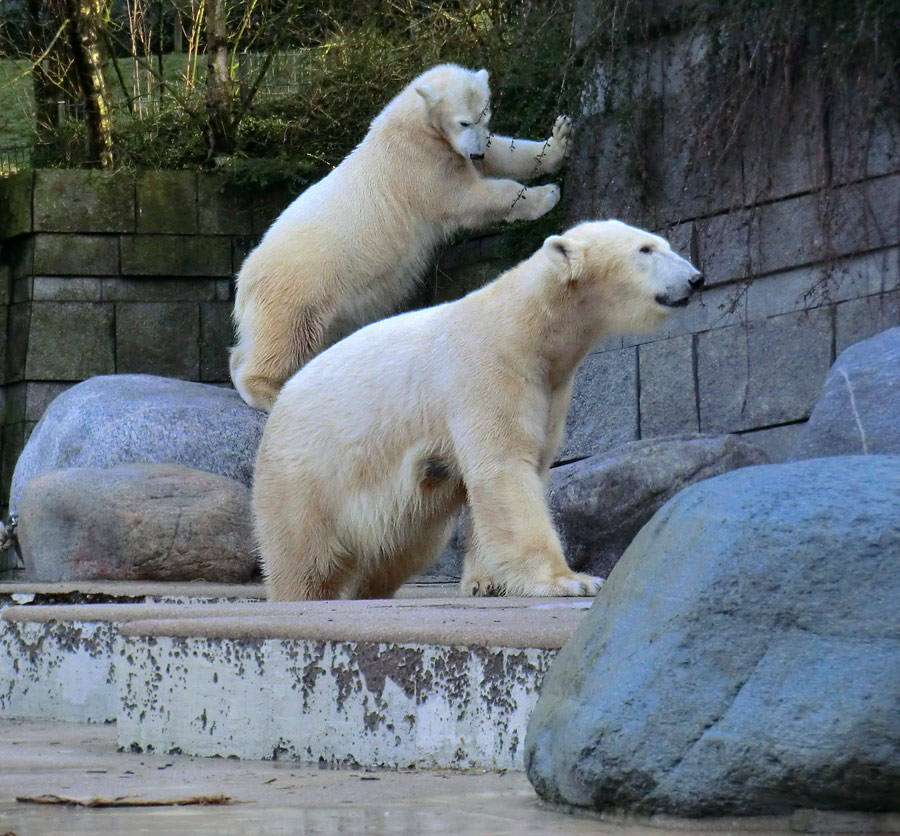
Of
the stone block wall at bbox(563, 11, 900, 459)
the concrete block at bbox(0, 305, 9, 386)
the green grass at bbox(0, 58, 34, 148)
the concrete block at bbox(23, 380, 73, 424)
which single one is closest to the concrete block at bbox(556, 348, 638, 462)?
the stone block wall at bbox(563, 11, 900, 459)

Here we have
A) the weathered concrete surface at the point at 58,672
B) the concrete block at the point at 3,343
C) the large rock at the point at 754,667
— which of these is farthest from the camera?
the concrete block at the point at 3,343

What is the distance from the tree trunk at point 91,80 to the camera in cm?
980

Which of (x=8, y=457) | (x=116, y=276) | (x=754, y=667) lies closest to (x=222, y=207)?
(x=116, y=276)

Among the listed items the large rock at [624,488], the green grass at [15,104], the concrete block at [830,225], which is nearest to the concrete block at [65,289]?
the green grass at [15,104]

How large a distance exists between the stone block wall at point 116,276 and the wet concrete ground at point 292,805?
6.22 m

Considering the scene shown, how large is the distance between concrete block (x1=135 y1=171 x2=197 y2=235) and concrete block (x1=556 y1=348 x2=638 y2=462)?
2900 millimetres

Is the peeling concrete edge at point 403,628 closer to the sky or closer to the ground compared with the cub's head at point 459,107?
closer to the ground

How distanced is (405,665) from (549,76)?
523 centimetres

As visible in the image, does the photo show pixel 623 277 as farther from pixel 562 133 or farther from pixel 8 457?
pixel 8 457

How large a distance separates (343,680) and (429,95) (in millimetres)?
4320

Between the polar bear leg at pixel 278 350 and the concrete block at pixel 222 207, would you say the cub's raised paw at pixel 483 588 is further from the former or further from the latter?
the concrete block at pixel 222 207

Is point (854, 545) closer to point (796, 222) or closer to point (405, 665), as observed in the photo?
point (405, 665)

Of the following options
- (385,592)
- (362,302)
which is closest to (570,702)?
(385,592)

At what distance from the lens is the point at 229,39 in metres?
10.5
